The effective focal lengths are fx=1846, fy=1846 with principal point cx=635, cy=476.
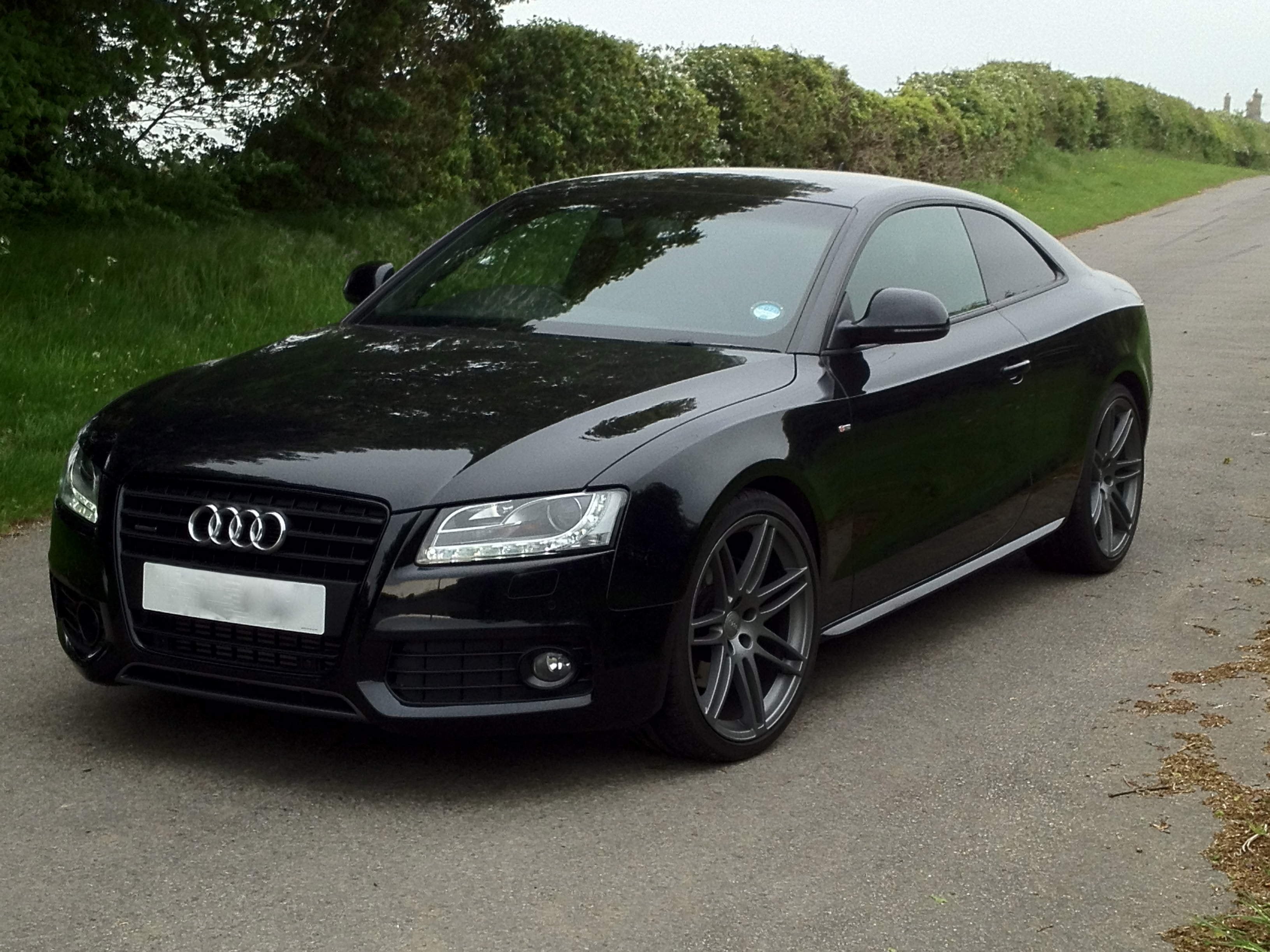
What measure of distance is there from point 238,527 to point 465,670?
651 millimetres

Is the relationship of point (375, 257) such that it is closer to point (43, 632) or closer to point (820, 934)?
point (43, 632)

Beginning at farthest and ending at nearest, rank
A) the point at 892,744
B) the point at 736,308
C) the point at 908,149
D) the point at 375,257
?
the point at 908,149 → the point at 375,257 → the point at 736,308 → the point at 892,744

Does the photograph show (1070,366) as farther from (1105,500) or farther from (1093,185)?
(1093,185)

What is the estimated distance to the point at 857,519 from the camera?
540 centimetres

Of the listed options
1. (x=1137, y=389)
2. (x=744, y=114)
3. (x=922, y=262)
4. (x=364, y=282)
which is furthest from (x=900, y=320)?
(x=744, y=114)

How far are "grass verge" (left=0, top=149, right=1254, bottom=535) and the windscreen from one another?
269cm

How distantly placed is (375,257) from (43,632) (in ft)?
30.2

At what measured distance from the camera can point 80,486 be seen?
4902mm

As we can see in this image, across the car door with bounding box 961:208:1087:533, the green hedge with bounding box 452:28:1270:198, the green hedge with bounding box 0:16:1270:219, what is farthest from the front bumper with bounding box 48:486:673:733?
the green hedge with bounding box 452:28:1270:198

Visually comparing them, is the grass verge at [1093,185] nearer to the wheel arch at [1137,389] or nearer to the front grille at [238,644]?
the wheel arch at [1137,389]

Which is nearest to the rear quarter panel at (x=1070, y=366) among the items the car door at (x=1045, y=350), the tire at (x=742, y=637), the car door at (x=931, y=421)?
the car door at (x=1045, y=350)

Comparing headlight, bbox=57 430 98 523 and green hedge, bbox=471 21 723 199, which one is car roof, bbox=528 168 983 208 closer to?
headlight, bbox=57 430 98 523

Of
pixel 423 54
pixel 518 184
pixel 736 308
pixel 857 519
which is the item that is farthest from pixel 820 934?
pixel 518 184

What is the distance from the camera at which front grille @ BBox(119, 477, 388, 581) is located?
4.38 meters
